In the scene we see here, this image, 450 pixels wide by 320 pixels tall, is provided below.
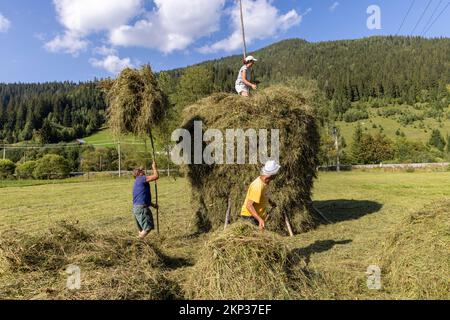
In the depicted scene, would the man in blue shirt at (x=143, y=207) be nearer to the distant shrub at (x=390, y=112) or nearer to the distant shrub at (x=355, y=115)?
the distant shrub at (x=355, y=115)

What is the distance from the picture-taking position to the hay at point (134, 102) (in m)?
9.05

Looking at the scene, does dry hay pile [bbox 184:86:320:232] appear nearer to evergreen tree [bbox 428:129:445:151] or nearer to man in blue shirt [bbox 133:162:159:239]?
man in blue shirt [bbox 133:162:159:239]

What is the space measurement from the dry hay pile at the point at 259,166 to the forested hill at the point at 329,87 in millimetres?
34126

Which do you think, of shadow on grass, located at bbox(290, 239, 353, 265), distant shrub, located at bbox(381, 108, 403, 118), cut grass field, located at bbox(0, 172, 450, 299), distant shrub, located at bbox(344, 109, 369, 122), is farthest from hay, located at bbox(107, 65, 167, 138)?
distant shrub, located at bbox(381, 108, 403, 118)

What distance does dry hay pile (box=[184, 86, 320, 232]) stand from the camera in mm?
9734

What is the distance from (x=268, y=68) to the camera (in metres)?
160

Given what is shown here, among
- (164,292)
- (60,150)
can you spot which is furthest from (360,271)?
(60,150)

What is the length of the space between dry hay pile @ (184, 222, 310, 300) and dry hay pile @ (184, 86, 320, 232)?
13.4 ft

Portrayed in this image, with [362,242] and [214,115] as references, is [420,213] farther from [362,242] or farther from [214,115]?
[214,115]

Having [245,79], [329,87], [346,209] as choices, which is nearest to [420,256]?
[245,79]

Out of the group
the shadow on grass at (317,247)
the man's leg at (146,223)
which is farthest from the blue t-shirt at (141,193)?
the shadow on grass at (317,247)

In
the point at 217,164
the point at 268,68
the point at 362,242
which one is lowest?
the point at 362,242

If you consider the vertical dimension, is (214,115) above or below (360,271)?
above

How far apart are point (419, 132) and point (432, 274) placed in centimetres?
9953
